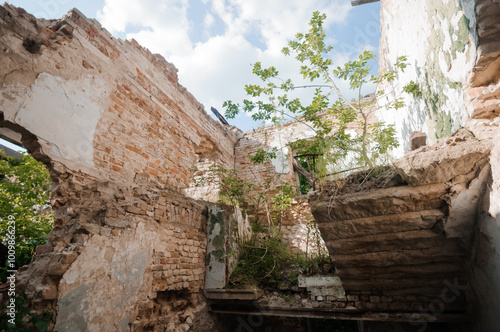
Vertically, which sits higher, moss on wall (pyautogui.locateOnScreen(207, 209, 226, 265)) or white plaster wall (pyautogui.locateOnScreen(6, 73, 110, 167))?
white plaster wall (pyautogui.locateOnScreen(6, 73, 110, 167))

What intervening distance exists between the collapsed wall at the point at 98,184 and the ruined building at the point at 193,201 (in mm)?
15

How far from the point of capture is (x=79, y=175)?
2.88 m

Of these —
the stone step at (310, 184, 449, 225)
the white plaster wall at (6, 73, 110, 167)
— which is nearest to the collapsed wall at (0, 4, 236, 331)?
the white plaster wall at (6, 73, 110, 167)

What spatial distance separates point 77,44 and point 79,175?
73.4 inches

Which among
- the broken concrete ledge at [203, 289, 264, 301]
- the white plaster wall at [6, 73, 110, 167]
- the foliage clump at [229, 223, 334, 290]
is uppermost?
the white plaster wall at [6, 73, 110, 167]

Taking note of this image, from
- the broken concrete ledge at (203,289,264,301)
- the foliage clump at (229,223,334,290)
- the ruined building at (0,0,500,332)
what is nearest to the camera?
the ruined building at (0,0,500,332)

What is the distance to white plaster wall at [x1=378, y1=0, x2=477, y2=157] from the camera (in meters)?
2.26

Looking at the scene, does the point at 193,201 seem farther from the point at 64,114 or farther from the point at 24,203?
the point at 24,203

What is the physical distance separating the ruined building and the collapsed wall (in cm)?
1

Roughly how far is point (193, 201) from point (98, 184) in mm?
1448

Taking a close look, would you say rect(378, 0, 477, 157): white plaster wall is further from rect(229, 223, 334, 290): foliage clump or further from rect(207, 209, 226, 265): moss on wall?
rect(207, 209, 226, 265): moss on wall

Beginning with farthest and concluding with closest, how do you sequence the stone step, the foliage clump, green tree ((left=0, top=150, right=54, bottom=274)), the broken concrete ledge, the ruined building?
green tree ((left=0, top=150, right=54, bottom=274)), the foliage clump, the broken concrete ledge, the stone step, the ruined building

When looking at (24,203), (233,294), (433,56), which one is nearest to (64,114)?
(233,294)

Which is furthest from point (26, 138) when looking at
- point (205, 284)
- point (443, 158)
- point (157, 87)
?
point (443, 158)
